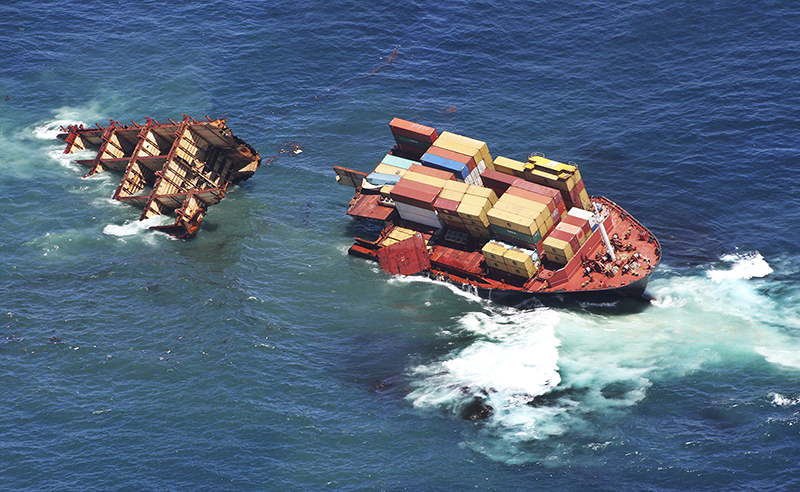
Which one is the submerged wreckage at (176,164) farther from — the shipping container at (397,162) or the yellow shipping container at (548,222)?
the yellow shipping container at (548,222)

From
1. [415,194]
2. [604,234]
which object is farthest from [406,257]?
[604,234]

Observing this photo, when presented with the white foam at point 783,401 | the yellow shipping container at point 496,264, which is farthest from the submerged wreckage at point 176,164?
the white foam at point 783,401

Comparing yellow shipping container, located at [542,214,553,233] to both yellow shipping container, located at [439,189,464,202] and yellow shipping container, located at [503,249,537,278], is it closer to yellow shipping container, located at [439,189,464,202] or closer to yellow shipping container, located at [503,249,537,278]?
yellow shipping container, located at [503,249,537,278]

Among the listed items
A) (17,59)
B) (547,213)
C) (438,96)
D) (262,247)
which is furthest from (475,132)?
(17,59)

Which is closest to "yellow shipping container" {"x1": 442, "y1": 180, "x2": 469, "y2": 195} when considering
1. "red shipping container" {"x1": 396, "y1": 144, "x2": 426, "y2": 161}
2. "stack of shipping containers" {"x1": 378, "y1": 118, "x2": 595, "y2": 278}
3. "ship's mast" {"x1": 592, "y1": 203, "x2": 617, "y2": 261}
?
"stack of shipping containers" {"x1": 378, "y1": 118, "x2": 595, "y2": 278}

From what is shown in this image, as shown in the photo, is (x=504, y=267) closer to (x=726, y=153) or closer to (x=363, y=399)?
(x=363, y=399)

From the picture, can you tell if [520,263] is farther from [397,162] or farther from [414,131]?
[414,131]
